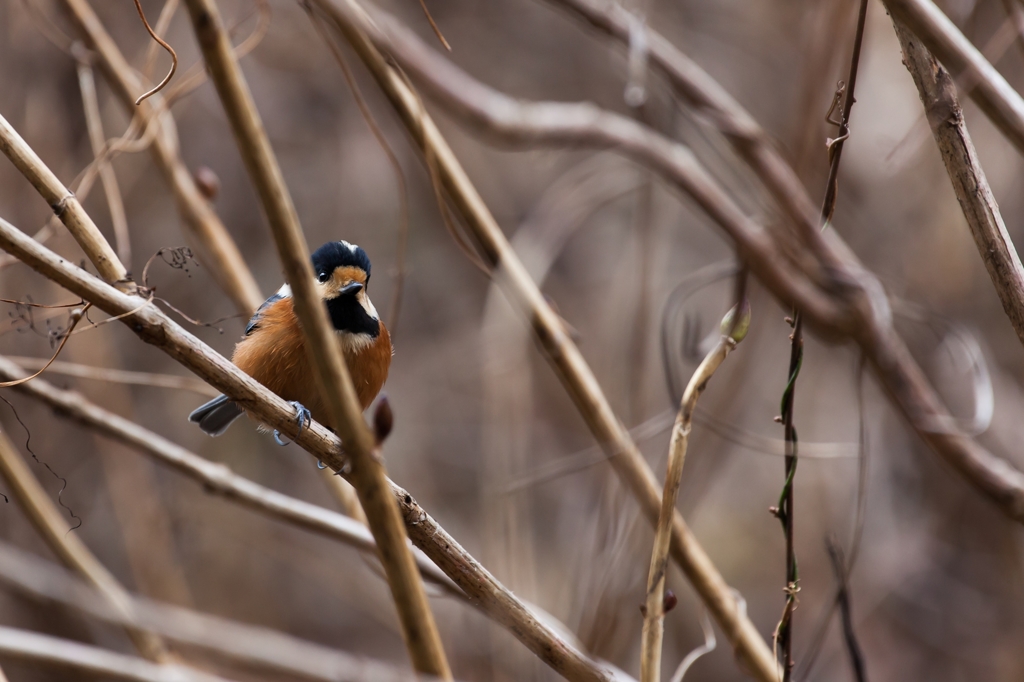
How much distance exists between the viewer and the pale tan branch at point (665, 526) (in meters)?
1.50

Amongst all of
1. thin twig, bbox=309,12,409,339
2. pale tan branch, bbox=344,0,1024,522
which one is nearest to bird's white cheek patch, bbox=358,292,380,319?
thin twig, bbox=309,12,409,339

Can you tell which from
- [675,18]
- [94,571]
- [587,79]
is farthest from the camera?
[587,79]

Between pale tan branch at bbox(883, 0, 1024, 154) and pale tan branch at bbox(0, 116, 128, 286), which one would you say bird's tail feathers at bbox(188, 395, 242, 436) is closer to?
pale tan branch at bbox(0, 116, 128, 286)

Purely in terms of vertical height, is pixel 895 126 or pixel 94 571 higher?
pixel 895 126

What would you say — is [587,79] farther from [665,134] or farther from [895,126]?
[665,134]

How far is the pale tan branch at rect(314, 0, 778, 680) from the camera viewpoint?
1946 mm

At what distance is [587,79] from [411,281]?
208 centimetres

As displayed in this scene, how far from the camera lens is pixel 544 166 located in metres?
6.21

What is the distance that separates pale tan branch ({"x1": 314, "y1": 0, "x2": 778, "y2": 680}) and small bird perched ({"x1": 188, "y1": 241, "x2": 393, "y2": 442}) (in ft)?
2.37

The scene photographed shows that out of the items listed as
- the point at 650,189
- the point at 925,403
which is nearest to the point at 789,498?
the point at 925,403

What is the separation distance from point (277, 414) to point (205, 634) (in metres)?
1.86

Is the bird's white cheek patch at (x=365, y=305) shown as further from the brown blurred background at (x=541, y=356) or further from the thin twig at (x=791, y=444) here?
the thin twig at (x=791, y=444)

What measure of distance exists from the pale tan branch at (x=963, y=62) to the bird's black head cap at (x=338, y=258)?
202 centimetres

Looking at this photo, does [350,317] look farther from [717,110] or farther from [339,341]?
[717,110]
